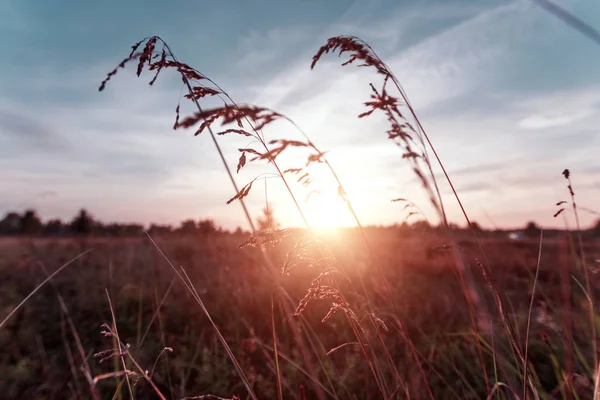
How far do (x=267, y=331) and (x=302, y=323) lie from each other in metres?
1.93

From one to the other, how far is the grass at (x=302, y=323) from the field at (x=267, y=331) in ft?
0.08

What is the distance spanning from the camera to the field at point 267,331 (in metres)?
3.11

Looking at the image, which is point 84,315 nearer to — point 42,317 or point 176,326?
point 42,317

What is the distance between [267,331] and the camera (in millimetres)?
4602

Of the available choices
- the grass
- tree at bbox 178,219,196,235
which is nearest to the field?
the grass

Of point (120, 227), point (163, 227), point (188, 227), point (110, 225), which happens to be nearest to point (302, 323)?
point (120, 227)

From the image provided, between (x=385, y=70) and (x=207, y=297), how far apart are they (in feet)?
14.8

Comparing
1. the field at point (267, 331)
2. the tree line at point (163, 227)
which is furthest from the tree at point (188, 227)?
the field at point (267, 331)

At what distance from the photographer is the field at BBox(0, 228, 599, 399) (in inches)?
122

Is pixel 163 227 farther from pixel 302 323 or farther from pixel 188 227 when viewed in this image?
pixel 302 323

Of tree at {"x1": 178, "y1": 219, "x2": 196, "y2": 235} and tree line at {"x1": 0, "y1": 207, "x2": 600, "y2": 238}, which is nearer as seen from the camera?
tree line at {"x1": 0, "y1": 207, "x2": 600, "y2": 238}

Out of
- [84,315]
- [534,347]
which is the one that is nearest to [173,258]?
[84,315]

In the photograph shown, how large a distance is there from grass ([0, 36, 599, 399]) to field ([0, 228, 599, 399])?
0.02 meters

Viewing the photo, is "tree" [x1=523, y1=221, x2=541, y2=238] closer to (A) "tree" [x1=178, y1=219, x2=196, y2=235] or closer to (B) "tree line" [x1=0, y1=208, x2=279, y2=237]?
(B) "tree line" [x1=0, y1=208, x2=279, y2=237]
